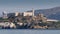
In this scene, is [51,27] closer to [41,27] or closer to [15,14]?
[41,27]

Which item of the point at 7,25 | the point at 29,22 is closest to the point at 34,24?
the point at 29,22

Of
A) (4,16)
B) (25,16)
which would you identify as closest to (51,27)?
(25,16)

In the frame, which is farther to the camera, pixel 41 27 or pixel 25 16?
pixel 25 16

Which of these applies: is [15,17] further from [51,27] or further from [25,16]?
[51,27]

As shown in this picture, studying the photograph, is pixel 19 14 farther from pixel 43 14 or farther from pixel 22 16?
pixel 43 14

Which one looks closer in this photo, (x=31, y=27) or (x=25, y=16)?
(x=31, y=27)

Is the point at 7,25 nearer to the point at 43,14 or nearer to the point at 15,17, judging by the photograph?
the point at 15,17

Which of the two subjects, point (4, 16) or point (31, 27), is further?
point (4, 16)

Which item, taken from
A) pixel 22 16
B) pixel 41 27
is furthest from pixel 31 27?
pixel 22 16
